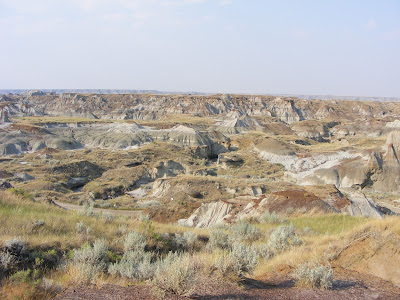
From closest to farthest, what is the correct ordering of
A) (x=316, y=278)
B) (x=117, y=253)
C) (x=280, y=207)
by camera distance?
(x=316, y=278)
(x=117, y=253)
(x=280, y=207)

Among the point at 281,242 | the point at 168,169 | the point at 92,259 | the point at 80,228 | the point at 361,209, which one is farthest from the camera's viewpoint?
the point at 168,169

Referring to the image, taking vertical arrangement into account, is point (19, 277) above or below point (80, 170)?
above

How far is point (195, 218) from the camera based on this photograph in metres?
19.0

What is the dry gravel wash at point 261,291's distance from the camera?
149 inches

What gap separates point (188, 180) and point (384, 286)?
2457cm

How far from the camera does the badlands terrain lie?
4309 mm

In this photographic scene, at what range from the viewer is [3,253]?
4.71 meters

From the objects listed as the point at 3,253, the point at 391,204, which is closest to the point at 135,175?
the point at 391,204

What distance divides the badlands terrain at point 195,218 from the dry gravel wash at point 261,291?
1.1 inches

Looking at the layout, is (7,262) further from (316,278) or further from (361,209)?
(361,209)

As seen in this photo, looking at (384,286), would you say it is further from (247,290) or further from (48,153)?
(48,153)

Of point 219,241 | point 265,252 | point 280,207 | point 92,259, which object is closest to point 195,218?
point 280,207

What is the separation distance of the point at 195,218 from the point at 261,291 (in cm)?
1513

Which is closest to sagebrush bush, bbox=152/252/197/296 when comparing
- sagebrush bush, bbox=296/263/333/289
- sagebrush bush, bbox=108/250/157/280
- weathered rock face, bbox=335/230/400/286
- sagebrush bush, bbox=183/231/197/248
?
sagebrush bush, bbox=108/250/157/280
